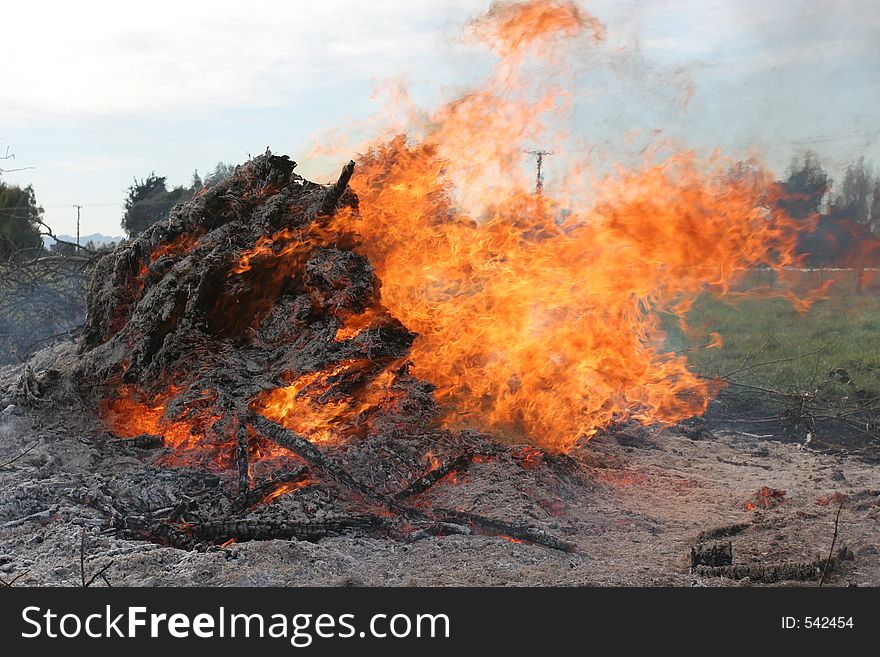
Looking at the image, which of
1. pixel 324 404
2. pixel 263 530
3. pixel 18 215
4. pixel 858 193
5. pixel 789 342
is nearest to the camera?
pixel 263 530

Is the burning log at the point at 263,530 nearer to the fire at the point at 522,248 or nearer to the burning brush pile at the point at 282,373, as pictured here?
the burning brush pile at the point at 282,373

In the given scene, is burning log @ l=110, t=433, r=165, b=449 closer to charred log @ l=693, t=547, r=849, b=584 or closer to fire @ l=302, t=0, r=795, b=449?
fire @ l=302, t=0, r=795, b=449

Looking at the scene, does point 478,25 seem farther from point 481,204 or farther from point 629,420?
point 629,420

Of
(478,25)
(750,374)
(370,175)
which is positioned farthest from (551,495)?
(750,374)

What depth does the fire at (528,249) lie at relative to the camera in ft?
26.3

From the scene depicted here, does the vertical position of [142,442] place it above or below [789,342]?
below

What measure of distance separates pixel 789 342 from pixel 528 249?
12.1m

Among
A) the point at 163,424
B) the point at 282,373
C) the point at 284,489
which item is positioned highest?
the point at 282,373

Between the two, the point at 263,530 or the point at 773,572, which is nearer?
the point at 773,572

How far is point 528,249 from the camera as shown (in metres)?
8.11

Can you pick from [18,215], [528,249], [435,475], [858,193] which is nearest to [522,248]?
[528,249]

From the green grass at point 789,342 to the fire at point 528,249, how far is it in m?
4.79

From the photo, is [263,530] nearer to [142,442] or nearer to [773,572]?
[142,442]

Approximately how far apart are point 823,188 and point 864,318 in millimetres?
11673
